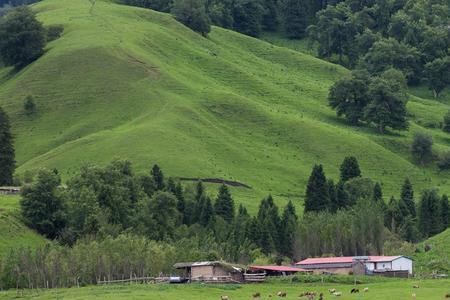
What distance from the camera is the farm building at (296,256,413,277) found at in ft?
451

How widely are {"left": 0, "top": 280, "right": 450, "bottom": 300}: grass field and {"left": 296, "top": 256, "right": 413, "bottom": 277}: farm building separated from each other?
12106 mm

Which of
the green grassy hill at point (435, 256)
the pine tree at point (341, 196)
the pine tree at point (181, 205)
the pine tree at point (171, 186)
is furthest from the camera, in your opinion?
the pine tree at point (341, 196)

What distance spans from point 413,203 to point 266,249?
3249 cm

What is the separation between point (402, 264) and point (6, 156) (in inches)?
2732

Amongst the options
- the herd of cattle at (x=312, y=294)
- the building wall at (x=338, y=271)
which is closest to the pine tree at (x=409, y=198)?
the building wall at (x=338, y=271)

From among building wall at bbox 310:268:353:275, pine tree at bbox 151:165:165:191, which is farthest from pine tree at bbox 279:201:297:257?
building wall at bbox 310:268:353:275

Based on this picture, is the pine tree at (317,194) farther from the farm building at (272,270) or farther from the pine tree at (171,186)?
the farm building at (272,270)

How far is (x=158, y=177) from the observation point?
7313 inches

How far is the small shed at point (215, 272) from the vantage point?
131 metres

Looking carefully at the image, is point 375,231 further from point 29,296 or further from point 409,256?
point 29,296

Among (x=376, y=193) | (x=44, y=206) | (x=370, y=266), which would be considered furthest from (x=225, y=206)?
(x=370, y=266)

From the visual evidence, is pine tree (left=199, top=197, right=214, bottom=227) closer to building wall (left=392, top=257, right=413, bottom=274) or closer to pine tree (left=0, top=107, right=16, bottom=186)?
pine tree (left=0, top=107, right=16, bottom=186)

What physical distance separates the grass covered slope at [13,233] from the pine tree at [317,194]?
136 feet

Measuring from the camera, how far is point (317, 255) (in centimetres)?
16275
